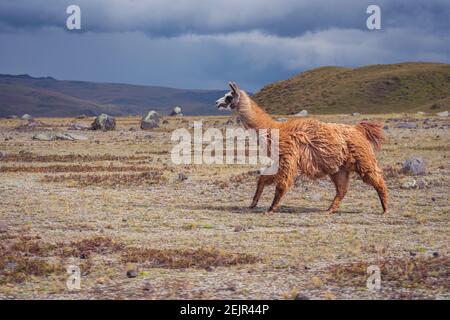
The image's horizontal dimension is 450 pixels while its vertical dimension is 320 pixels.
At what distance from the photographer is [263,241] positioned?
15.4 m

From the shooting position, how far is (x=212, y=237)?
15914mm

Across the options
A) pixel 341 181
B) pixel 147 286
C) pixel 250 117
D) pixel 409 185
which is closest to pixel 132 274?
pixel 147 286

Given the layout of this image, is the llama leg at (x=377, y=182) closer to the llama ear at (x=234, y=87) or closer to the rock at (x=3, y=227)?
the llama ear at (x=234, y=87)

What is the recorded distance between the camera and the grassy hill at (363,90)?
147500 millimetres

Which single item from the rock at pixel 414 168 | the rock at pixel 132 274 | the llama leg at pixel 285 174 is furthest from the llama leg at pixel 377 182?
the rock at pixel 132 274

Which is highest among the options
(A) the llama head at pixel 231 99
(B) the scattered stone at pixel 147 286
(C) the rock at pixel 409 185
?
(A) the llama head at pixel 231 99

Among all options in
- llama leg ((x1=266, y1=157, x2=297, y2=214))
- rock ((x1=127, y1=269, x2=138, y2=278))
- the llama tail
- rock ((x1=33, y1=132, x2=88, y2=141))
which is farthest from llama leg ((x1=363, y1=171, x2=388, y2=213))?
rock ((x1=33, y1=132, x2=88, y2=141))

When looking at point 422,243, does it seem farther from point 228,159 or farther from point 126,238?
point 228,159

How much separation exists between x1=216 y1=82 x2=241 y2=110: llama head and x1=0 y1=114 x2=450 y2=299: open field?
10.2 ft

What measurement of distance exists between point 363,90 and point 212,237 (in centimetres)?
14838

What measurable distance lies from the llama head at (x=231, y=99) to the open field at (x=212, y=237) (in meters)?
Result: 3.11

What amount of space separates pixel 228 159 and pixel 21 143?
21634 mm
